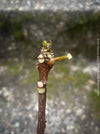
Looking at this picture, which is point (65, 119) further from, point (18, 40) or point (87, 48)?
point (18, 40)

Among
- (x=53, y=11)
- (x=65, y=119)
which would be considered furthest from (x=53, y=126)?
(x=53, y=11)

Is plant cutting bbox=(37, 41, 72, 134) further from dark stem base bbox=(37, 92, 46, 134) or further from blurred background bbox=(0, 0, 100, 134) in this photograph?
blurred background bbox=(0, 0, 100, 134)

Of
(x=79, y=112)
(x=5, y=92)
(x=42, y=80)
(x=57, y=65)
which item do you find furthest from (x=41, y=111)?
(x=57, y=65)

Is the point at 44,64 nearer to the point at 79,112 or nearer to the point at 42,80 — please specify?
the point at 42,80

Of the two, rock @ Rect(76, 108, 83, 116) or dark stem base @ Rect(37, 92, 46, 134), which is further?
rock @ Rect(76, 108, 83, 116)

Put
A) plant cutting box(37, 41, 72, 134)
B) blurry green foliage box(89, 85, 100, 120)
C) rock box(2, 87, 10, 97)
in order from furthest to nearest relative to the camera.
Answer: rock box(2, 87, 10, 97) → blurry green foliage box(89, 85, 100, 120) → plant cutting box(37, 41, 72, 134)

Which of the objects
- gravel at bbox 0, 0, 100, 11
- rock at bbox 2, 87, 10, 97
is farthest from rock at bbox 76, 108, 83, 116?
gravel at bbox 0, 0, 100, 11

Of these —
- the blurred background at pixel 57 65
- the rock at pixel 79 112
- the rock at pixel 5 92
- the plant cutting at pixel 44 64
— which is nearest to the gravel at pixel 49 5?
the blurred background at pixel 57 65

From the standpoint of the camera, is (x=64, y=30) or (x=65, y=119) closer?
(x=65, y=119)

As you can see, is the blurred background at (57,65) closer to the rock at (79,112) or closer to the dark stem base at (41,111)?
the rock at (79,112)
